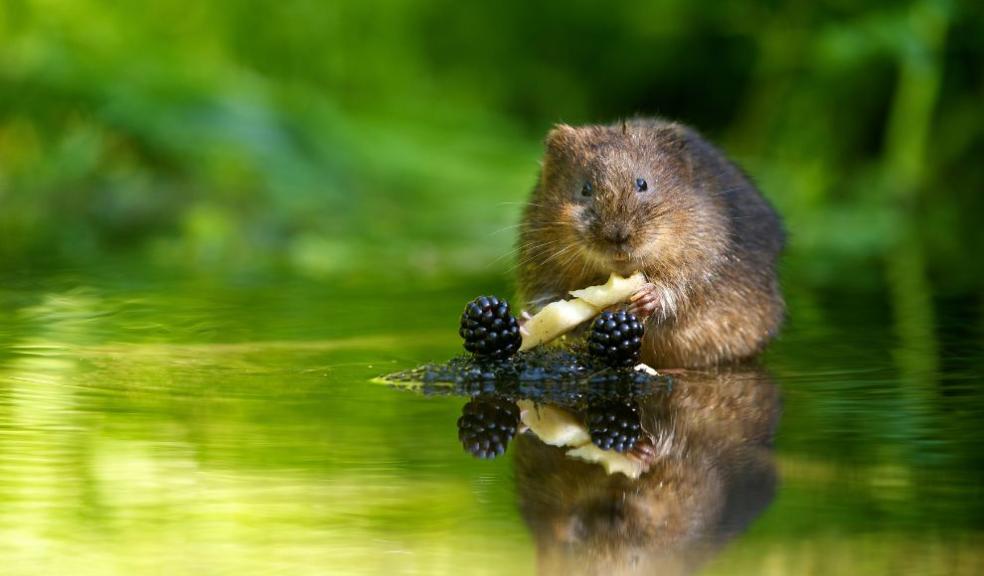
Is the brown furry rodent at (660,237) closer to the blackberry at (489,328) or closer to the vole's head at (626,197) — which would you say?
the vole's head at (626,197)

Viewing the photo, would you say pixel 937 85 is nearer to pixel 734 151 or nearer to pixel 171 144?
pixel 734 151

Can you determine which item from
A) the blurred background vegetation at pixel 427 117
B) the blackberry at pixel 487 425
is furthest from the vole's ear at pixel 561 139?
the blurred background vegetation at pixel 427 117

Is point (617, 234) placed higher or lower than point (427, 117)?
lower

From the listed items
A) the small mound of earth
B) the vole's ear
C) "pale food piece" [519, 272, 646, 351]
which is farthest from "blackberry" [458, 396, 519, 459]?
the vole's ear

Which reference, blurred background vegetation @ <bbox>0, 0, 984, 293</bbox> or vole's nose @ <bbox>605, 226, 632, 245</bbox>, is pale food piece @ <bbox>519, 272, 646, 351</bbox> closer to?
vole's nose @ <bbox>605, 226, 632, 245</bbox>

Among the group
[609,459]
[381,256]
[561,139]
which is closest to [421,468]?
[609,459]

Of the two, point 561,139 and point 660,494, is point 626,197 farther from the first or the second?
point 660,494
